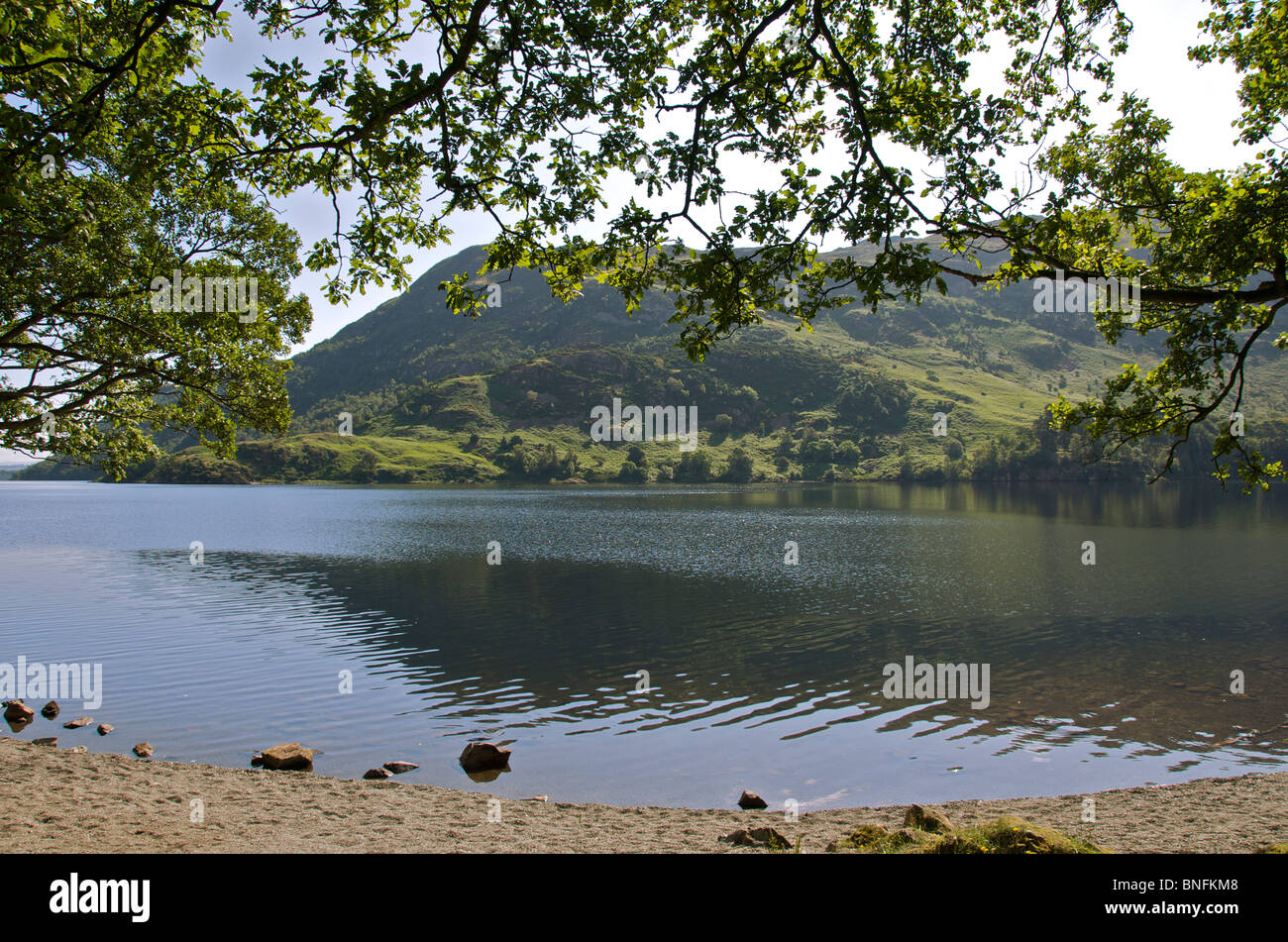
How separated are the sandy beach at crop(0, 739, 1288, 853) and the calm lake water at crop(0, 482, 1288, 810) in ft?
5.61

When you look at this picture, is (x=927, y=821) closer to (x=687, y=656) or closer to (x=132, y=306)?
(x=687, y=656)

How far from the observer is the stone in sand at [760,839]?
12891 mm

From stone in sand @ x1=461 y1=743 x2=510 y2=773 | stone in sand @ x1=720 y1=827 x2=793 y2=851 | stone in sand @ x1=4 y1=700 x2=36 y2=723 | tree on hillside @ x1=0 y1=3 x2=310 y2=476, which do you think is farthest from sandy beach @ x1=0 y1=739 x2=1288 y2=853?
tree on hillside @ x1=0 y1=3 x2=310 y2=476

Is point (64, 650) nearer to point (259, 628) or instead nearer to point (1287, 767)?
point (259, 628)

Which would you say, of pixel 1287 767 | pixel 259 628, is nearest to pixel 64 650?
pixel 259 628

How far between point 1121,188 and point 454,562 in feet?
194

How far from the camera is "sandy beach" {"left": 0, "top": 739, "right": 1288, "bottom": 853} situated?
13250 millimetres

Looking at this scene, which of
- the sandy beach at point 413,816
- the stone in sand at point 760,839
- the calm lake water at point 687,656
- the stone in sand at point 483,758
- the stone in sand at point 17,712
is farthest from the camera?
the stone in sand at point 17,712

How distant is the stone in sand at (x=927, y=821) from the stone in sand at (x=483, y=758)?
11.3m

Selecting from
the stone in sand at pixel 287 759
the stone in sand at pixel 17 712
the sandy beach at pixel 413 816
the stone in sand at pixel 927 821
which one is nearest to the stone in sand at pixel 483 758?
the sandy beach at pixel 413 816

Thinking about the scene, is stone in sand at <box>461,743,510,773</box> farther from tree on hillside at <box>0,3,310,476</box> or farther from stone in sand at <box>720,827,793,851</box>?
tree on hillside at <box>0,3,310,476</box>

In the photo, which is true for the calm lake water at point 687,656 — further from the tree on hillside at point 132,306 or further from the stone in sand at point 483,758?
the tree on hillside at point 132,306
